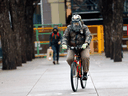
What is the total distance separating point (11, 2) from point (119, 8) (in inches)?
212

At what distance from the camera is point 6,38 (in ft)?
42.9

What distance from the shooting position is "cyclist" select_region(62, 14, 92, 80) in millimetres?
7285

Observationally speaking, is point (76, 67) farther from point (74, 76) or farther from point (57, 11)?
point (57, 11)

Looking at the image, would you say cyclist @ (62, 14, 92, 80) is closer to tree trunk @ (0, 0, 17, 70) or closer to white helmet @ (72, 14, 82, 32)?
white helmet @ (72, 14, 82, 32)

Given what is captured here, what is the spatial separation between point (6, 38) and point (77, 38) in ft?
20.4

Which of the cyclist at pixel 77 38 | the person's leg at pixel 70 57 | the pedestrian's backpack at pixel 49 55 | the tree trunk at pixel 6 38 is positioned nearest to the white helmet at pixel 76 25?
the cyclist at pixel 77 38

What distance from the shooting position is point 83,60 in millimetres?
7309

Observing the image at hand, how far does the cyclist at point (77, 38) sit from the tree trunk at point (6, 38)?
19.6ft

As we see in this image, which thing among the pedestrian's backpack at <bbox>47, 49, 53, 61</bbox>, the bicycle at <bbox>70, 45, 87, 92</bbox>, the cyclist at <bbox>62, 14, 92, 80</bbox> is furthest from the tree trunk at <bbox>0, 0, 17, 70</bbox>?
the bicycle at <bbox>70, 45, 87, 92</bbox>

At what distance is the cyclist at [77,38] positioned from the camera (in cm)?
729

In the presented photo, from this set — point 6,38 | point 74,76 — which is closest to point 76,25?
point 74,76

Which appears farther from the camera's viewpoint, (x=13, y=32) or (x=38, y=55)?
(x=38, y=55)

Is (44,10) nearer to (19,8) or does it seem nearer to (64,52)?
(64,52)

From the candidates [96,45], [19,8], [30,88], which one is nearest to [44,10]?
[96,45]
